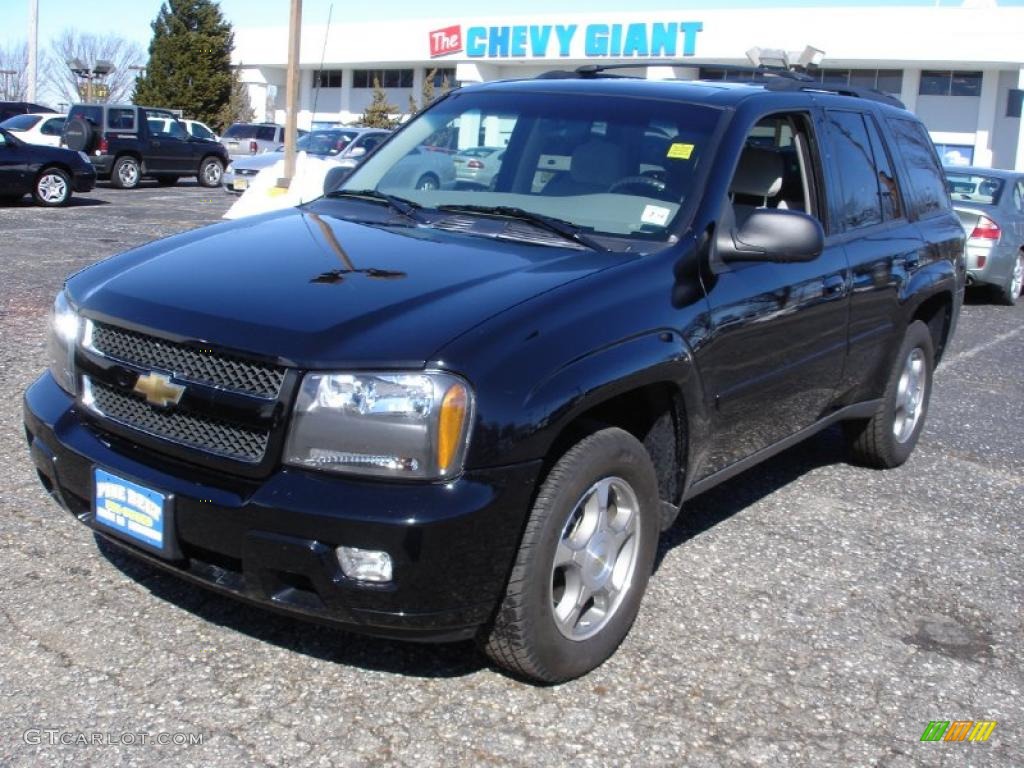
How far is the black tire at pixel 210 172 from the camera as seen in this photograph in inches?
1001

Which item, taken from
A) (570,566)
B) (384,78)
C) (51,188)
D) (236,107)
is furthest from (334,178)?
(236,107)

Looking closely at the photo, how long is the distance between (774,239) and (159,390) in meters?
2.04

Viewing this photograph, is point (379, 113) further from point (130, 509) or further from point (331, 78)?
point (130, 509)

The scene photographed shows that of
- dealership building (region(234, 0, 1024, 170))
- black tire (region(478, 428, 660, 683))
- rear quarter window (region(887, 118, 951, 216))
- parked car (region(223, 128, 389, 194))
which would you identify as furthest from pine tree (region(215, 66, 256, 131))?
black tire (region(478, 428, 660, 683))

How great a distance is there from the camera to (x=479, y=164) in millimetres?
4523

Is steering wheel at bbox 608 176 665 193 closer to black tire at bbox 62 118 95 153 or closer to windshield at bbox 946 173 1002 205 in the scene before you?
windshield at bbox 946 173 1002 205

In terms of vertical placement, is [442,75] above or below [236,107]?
above

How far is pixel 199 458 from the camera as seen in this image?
3131 mm

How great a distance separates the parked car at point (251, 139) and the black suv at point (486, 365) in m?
24.4

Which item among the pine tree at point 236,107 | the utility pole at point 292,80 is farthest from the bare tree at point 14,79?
the utility pole at point 292,80

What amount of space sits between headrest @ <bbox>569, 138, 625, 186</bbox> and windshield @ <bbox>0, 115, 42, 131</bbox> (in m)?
23.6

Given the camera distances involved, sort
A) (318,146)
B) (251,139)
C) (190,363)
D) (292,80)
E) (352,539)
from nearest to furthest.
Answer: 1. (352,539)
2. (190,363)
3. (292,80)
4. (318,146)
5. (251,139)

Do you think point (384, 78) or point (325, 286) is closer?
point (325, 286)

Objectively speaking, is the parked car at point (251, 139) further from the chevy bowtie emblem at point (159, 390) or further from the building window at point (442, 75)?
the chevy bowtie emblem at point (159, 390)
